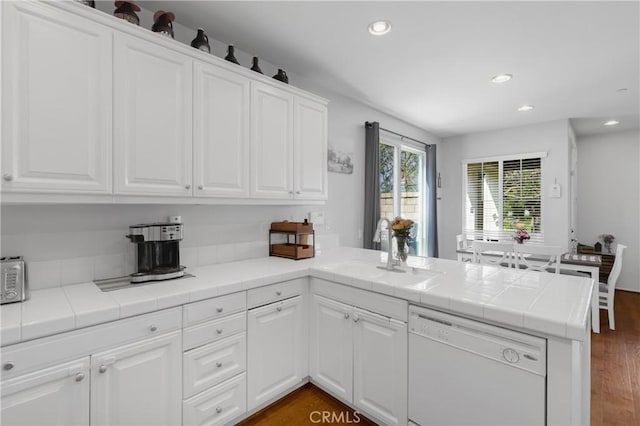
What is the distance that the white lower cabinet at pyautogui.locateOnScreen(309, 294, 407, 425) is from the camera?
163 cm

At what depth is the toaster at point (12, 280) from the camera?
127 cm

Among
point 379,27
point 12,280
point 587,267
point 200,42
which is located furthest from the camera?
point 587,267

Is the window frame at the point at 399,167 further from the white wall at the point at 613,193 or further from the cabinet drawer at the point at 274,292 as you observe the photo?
the white wall at the point at 613,193

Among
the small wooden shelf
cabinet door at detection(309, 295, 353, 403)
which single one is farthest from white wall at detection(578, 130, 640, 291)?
cabinet door at detection(309, 295, 353, 403)

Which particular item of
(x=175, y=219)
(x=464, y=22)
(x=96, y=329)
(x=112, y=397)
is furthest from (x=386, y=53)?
(x=112, y=397)

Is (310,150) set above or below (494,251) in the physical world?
above

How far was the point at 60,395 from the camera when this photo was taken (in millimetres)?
1171

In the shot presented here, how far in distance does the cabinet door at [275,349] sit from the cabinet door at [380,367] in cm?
42

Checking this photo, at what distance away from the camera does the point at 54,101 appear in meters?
1.33

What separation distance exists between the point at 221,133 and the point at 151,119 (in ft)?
1.36

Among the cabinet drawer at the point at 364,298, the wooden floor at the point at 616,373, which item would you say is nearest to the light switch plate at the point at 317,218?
the cabinet drawer at the point at 364,298

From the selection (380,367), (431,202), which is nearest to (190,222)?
(380,367)

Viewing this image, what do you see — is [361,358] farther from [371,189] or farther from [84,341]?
[371,189]

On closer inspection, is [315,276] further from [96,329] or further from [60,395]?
[60,395]
